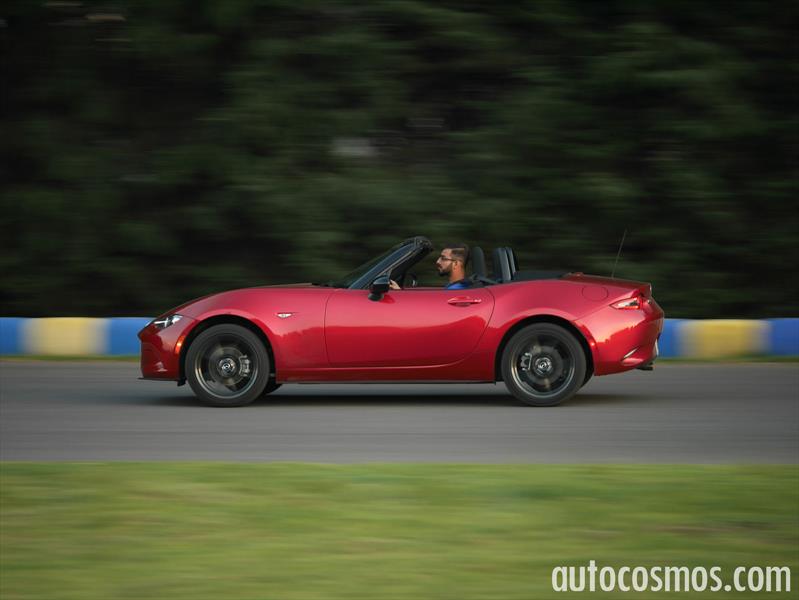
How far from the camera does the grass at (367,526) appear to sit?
4512 millimetres

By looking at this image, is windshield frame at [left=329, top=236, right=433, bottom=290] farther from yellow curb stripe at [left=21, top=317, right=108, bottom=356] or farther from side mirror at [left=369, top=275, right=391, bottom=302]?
yellow curb stripe at [left=21, top=317, right=108, bottom=356]

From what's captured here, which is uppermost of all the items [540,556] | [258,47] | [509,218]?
[258,47]

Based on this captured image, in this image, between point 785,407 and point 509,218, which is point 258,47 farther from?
point 785,407

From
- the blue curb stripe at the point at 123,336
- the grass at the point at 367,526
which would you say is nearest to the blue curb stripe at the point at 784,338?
the blue curb stripe at the point at 123,336

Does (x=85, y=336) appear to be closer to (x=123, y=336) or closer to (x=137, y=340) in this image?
(x=123, y=336)

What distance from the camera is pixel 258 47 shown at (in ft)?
54.3

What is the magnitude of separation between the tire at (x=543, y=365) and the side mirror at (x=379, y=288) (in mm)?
997

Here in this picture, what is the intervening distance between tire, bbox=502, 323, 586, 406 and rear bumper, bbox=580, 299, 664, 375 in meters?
0.15

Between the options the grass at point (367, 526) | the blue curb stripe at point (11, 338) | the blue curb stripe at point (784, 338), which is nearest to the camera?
the grass at point (367, 526)

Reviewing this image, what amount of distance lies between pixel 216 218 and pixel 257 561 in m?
12.3

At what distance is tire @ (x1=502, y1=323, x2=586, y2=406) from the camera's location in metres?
9.32

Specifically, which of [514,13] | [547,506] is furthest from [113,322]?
[547,506]

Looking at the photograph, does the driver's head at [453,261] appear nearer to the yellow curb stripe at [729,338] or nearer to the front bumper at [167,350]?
the front bumper at [167,350]

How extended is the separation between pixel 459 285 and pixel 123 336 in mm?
5392
